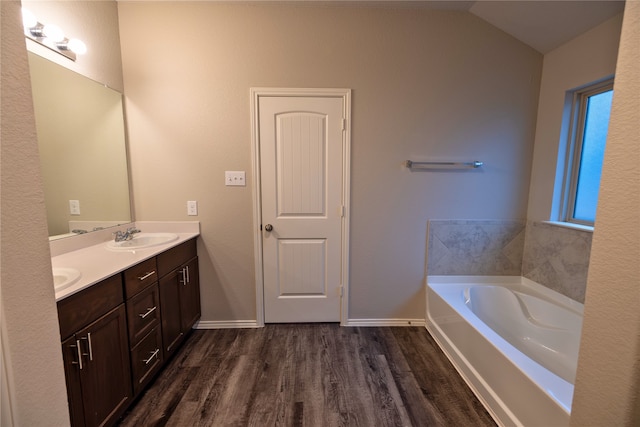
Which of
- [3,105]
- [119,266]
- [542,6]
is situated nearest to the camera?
[3,105]

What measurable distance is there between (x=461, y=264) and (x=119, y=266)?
249 centimetres

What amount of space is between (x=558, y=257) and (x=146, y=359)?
2.96 meters

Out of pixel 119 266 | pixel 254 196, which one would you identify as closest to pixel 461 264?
pixel 254 196

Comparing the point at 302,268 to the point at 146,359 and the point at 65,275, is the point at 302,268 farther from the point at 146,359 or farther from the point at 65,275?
the point at 65,275

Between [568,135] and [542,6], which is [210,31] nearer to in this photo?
[542,6]

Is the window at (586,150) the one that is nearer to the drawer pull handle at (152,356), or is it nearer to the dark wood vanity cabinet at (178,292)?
the dark wood vanity cabinet at (178,292)

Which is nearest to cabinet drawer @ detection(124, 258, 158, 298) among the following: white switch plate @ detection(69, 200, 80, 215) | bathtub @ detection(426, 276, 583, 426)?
white switch plate @ detection(69, 200, 80, 215)

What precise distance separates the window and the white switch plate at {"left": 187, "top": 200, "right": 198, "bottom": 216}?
2.99m

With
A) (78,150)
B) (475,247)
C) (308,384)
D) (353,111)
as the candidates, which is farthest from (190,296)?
(475,247)

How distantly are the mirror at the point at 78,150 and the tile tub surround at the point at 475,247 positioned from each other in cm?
254

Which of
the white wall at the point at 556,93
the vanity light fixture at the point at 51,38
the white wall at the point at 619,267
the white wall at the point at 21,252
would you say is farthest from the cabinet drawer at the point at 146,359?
the white wall at the point at 556,93

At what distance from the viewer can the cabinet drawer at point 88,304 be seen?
105 cm

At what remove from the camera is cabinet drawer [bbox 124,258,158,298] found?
4.62ft

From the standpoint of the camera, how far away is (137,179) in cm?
212
